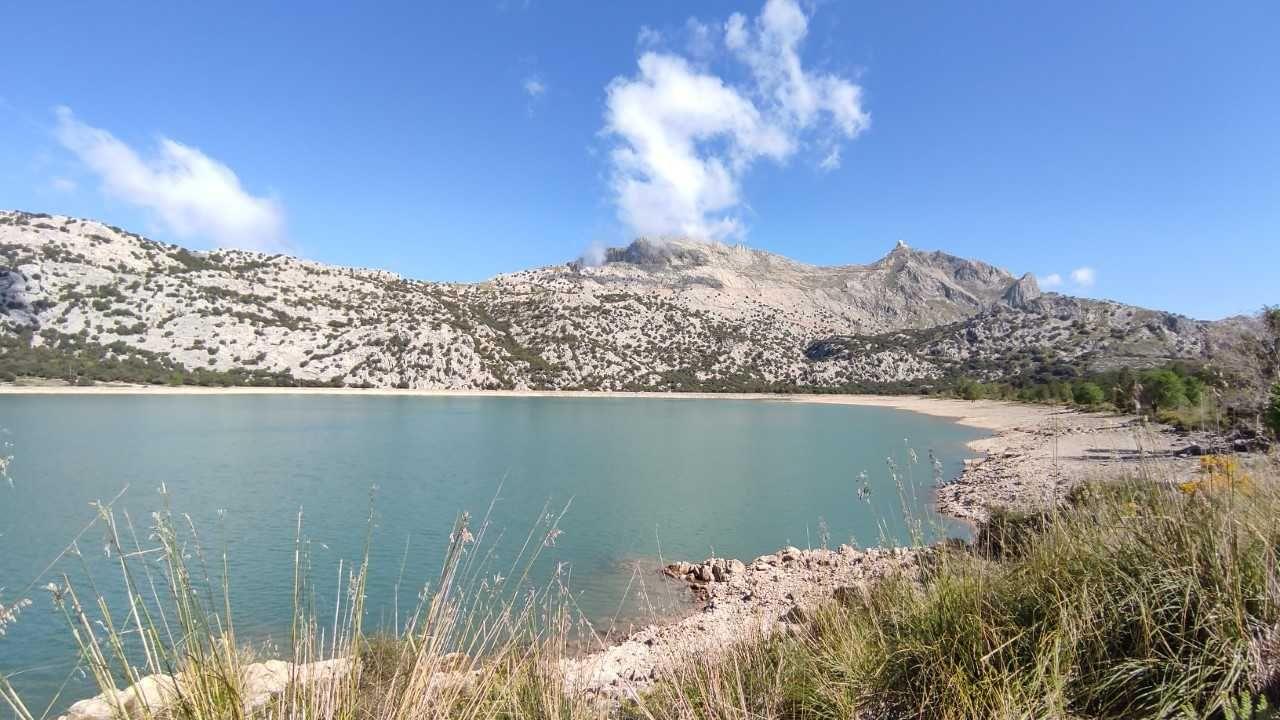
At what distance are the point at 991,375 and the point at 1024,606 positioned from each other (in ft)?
372

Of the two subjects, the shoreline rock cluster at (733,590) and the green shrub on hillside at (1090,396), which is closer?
the shoreline rock cluster at (733,590)

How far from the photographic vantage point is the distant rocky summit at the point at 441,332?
70.2m

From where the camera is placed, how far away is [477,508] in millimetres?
19078

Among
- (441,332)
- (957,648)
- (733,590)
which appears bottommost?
(733,590)

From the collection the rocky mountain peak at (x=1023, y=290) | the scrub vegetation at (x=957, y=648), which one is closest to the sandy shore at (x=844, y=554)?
the scrub vegetation at (x=957, y=648)

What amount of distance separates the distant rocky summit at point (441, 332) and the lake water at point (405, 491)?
23.9 metres

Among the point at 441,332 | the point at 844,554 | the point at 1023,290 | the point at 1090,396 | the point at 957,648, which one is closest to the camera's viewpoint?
the point at 957,648

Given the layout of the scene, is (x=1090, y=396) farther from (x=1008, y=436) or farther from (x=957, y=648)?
(x=957, y=648)

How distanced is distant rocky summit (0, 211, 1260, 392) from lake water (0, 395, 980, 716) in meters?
23.9

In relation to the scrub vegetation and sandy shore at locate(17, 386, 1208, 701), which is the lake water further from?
sandy shore at locate(17, 386, 1208, 701)

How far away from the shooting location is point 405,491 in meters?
21.7

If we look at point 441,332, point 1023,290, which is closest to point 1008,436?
point 441,332

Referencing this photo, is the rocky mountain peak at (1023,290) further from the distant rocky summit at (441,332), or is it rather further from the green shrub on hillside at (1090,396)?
the green shrub on hillside at (1090,396)

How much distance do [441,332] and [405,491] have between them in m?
68.1
